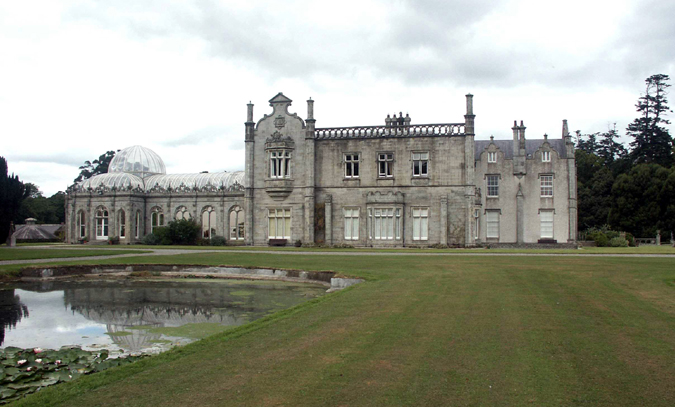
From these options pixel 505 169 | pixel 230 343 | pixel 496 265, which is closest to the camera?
pixel 230 343

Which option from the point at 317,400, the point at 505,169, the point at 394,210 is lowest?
the point at 317,400

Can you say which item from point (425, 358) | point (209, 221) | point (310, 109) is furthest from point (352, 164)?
point (425, 358)

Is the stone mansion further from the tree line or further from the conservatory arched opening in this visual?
the tree line

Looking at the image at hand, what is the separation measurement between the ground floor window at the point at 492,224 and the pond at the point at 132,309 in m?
31.1

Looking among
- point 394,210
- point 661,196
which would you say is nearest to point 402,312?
point 394,210

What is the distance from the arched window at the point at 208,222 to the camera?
46688mm

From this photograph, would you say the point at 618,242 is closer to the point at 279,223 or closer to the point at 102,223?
the point at 279,223

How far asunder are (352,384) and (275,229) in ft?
115

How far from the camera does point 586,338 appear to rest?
788 cm

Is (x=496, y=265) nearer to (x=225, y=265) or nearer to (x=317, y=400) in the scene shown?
(x=225, y=265)

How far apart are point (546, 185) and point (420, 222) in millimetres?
13901

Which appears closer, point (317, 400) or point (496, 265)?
point (317, 400)

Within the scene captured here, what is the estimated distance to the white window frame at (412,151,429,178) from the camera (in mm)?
38656

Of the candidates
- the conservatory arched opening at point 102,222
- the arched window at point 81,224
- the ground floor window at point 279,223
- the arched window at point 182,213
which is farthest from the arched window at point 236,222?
the arched window at point 81,224
